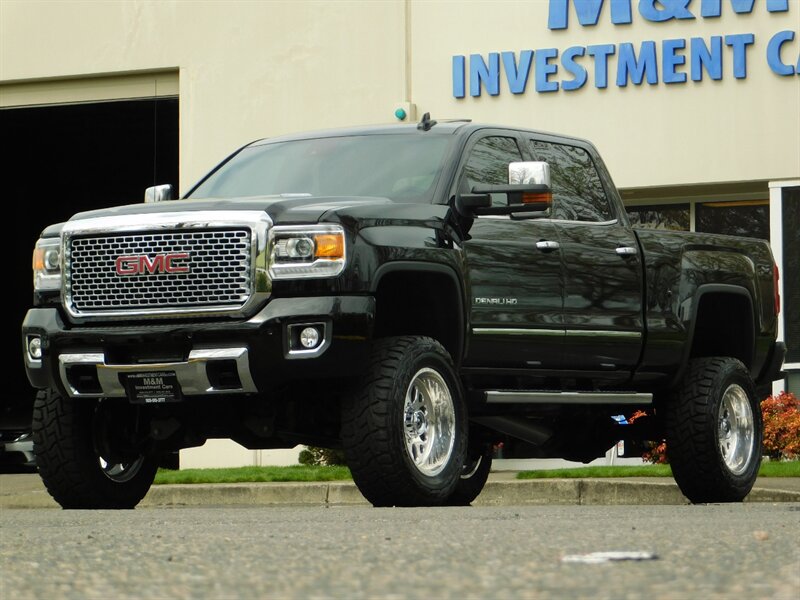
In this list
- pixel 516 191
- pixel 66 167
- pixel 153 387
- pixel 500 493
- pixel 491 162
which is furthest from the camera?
pixel 66 167

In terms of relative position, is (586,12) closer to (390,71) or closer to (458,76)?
(458,76)

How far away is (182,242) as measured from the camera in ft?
27.5

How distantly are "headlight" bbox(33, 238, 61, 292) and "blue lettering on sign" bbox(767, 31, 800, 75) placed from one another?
34.7 feet

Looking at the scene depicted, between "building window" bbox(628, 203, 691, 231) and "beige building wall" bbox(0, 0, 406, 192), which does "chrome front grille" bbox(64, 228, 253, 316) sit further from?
"building window" bbox(628, 203, 691, 231)

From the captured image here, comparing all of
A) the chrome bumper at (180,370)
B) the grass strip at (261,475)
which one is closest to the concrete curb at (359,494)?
the grass strip at (261,475)

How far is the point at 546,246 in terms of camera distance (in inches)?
371

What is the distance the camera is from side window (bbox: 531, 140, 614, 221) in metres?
10.0

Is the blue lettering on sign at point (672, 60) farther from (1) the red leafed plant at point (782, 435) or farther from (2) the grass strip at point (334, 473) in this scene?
(2) the grass strip at point (334, 473)

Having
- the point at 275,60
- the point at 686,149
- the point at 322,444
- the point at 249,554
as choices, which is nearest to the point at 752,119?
the point at 686,149

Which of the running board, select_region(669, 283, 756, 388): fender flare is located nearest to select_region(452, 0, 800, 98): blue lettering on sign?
select_region(669, 283, 756, 388): fender flare

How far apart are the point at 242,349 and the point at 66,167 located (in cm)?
2267

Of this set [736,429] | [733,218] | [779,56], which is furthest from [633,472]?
[779,56]

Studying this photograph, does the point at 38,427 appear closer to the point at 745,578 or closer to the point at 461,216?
the point at 461,216

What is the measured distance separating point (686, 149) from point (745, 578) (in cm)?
1381
